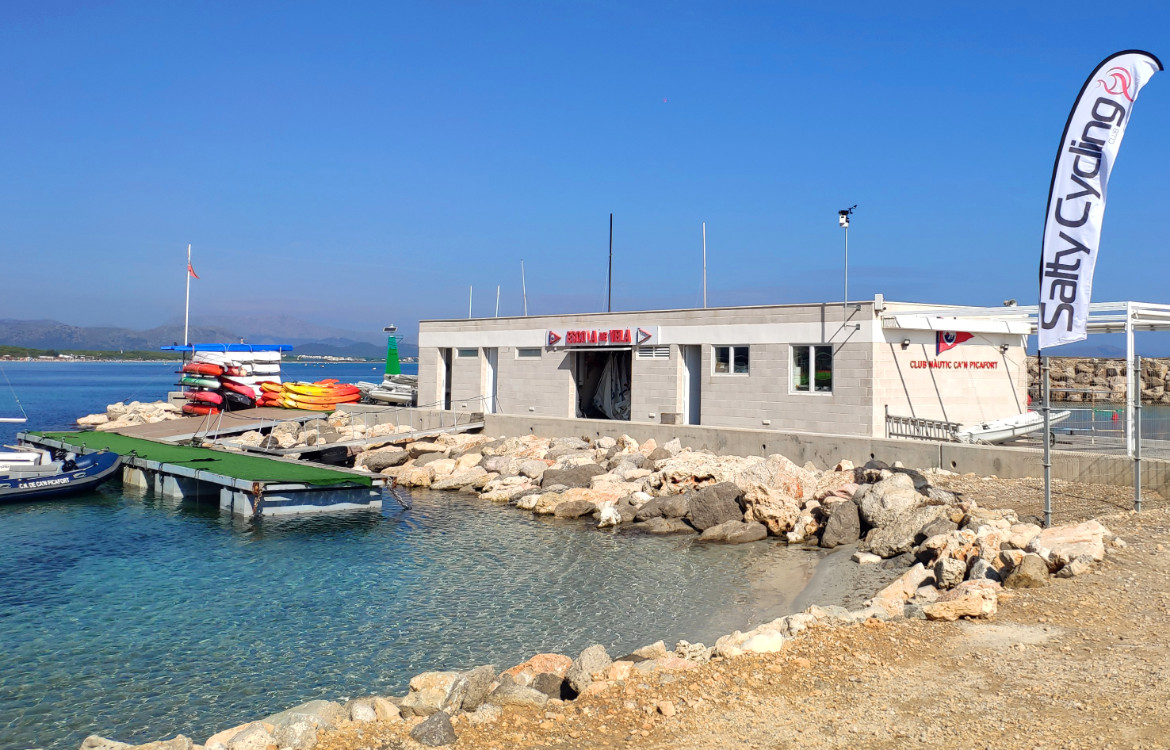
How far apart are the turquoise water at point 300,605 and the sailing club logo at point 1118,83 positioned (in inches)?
332

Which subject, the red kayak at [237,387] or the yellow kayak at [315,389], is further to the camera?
the yellow kayak at [315,389]

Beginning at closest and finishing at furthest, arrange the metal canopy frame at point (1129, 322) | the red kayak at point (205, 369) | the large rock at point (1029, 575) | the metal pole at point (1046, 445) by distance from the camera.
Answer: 1. the large rock at point (1029, 575)
2. the metal pole at point (1046, 445)
3. the metal canopy frame at point (1129, 322)
4. the red kayak at point (205, 369)

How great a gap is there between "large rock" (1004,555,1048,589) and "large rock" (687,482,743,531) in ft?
27.1

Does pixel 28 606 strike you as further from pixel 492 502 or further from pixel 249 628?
pixel 492 502

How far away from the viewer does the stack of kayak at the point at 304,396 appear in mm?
35188

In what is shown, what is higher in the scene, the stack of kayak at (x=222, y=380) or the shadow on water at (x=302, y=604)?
the stack of kayak at (x=222, y=380)

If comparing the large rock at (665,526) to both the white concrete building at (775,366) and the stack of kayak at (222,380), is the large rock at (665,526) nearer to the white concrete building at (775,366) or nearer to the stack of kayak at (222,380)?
the white concrete building at (775,366)

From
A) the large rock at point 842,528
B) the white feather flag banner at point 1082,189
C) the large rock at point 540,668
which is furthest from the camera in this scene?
the large rock at point 842,528

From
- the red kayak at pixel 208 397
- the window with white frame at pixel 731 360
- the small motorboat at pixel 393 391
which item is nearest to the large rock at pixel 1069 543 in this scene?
the window with white frame at pixel 731 360

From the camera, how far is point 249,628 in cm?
1173

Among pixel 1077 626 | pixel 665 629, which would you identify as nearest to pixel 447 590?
pixel 665 629

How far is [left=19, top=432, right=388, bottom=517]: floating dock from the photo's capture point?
20.2 m

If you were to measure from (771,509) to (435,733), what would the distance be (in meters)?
11.6

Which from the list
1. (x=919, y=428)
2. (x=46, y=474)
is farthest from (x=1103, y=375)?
(x=46, y=474)
